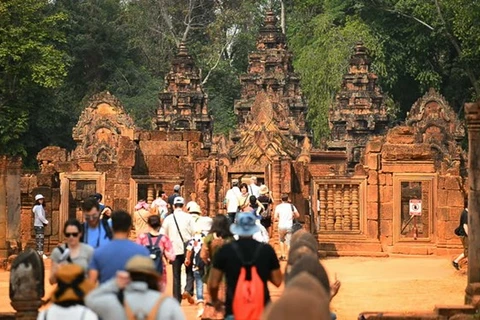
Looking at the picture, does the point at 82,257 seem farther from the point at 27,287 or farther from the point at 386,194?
the point at 386,194

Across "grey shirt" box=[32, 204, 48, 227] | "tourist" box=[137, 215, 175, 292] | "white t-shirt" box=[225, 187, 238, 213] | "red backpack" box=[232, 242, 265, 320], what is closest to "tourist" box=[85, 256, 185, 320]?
"red backpack" box=[232, 242, 265, 320]

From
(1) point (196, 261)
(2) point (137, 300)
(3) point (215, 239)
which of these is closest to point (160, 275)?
(2) point (137, 300)

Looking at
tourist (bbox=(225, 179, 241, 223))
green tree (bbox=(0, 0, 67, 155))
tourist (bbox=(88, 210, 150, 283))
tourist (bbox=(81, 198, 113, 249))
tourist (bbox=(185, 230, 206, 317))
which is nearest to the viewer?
tourist (bbox=(88, 210, 150, 283))

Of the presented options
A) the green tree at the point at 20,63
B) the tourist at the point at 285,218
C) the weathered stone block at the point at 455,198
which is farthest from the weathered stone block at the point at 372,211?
the green tree at the point at 20,63

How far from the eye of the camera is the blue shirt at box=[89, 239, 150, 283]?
12414mm

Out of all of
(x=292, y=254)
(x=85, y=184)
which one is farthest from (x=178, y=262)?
(x=85, y=184)

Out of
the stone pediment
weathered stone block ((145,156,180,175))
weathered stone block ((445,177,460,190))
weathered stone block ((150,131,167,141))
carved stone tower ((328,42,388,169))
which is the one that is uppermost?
carved stone tower ((328,42,388,169))

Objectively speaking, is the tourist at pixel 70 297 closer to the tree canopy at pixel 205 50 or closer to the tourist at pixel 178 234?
the tourist at pixel 178 234

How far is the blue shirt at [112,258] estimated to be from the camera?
1241 centimetres

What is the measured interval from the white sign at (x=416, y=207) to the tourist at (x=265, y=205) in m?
3.39

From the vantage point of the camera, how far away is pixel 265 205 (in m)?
26.7

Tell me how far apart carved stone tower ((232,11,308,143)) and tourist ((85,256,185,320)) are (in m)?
45.8

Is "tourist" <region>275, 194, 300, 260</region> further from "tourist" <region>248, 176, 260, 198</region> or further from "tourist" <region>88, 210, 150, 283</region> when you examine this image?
"tourist" <region>88, 210, 150, 283</region>

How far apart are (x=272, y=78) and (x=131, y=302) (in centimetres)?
5021
